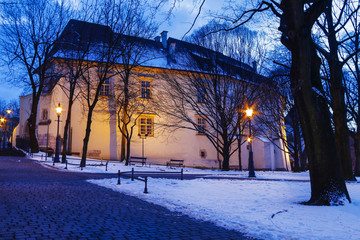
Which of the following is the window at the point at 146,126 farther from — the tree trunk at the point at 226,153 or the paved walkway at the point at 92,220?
the paved walkway at the point at 92,220

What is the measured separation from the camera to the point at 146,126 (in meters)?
38.4

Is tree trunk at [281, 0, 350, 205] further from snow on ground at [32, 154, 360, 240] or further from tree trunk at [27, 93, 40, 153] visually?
tree trunk at [27, 93, 40, 153]

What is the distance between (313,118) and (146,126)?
3095 cm

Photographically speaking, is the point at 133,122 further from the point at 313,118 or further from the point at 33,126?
the point at 313,118

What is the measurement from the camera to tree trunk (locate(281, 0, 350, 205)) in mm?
8055

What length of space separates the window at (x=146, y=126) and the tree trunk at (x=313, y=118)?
30199mm

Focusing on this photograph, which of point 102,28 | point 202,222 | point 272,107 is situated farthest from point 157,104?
point 202,222

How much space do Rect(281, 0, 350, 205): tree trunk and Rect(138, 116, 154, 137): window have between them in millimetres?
30199

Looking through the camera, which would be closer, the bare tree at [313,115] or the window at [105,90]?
the bare tree at [313,115]

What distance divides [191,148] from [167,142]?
10.2ft

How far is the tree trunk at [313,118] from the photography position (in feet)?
26.4

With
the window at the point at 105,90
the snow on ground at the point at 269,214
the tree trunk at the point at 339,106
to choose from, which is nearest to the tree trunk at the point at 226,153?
the tree trunk at the point at 339,106

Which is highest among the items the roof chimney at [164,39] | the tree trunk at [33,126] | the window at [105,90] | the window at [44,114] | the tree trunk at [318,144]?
the roof chimney at [164,39]

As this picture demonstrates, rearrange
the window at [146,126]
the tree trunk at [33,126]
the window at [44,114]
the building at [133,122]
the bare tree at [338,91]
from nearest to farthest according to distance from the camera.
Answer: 1. the bare tree at [338,91]
2. the tree trunk at [33,126]
3. the building at [133,122]
4. the window at [44,114]
5. the window at [146,126]
